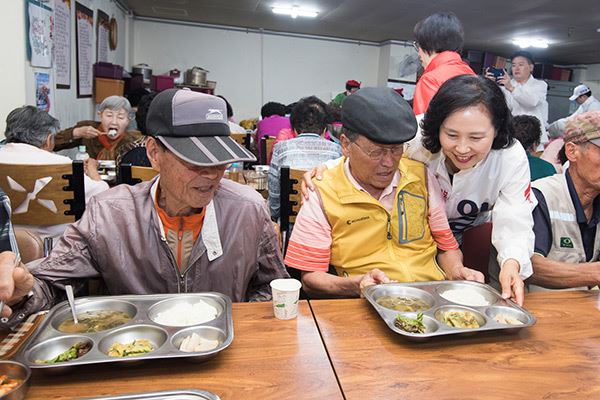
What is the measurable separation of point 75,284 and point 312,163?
81.9 inches

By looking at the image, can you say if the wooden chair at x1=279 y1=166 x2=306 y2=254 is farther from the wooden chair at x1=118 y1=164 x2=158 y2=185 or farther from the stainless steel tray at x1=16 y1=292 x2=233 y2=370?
the stainless steel tray at x1=16 y1=292 x2=233 y2=370

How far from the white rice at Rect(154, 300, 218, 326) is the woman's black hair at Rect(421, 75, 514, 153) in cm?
109

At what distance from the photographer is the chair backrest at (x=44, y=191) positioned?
7.75 feet

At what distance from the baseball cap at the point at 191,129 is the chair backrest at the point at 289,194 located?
1153 millimetres

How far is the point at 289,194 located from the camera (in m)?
2.61

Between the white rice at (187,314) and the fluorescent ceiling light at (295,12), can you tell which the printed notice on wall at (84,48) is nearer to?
the fluorescent ceiling light at (295,12)

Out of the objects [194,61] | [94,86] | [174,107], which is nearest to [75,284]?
[174,107]

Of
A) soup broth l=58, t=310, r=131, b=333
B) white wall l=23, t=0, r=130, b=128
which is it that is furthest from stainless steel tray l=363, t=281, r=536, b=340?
white wall l=23, t=0, r=130, b=128

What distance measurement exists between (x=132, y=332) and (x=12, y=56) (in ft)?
9.62

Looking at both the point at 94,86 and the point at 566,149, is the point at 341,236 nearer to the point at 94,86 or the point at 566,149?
the point at 566,149

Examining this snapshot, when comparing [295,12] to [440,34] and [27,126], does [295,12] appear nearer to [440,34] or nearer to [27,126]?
[440,34]

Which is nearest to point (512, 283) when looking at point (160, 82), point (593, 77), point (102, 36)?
point (102, 36)

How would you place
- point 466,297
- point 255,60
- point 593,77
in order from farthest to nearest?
point 593,77, point 255,60, point 466,297

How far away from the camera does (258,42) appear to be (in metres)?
9.80
